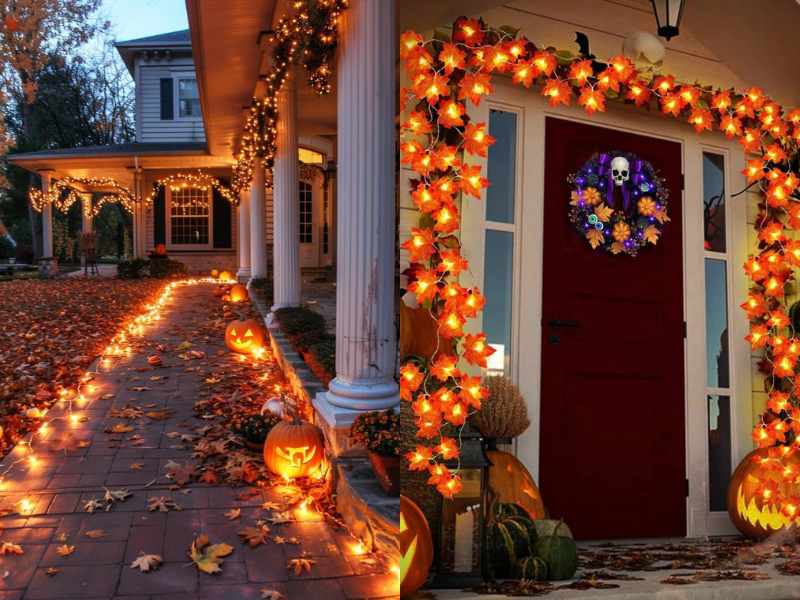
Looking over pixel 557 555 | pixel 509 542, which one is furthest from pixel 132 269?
pixel 557 555

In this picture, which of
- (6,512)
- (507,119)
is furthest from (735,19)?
(6,512)

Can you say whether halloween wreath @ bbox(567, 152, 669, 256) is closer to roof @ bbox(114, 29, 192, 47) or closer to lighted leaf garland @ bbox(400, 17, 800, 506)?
lighted leaf garland @ bbox(400, 17, 800, 506)

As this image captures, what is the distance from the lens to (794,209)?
4418mm

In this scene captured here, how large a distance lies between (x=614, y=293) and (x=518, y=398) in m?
0.91

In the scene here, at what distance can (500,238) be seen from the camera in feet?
12.3

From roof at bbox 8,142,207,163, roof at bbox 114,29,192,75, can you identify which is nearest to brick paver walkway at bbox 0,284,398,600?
roof at bbox 8,142,207,163

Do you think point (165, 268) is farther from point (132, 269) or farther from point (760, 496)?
point (760, 496)

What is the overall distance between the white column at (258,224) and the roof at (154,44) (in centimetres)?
898

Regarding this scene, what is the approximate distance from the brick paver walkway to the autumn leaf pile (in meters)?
0.79

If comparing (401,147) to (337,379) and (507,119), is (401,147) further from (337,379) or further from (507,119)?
(337,379)

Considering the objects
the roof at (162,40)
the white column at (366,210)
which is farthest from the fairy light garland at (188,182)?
the white column at (366,210)

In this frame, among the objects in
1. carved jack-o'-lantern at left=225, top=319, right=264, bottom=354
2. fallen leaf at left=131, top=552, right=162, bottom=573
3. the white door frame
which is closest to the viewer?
fallen leaf at left=131, top=552, right=162, bottom=573

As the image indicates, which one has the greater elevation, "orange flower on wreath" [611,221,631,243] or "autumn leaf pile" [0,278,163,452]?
"orange flower on wreath" [611,221,631,243]

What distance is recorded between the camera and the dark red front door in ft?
12.5
